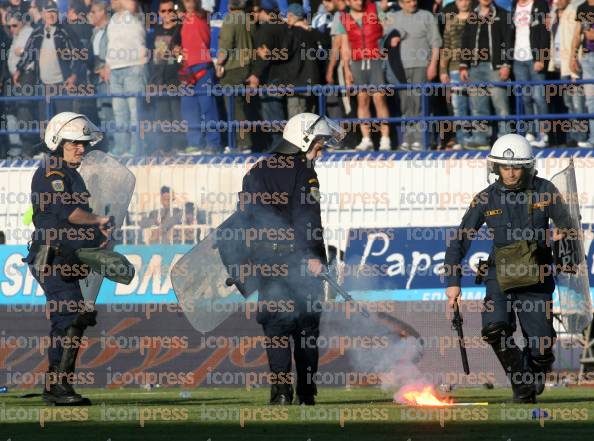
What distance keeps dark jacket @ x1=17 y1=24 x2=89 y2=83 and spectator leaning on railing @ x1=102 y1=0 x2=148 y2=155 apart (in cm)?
42

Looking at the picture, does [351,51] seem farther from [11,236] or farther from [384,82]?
[11,236]

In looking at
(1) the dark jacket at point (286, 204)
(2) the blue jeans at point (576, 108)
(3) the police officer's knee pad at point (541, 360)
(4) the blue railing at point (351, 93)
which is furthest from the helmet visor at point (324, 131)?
(2) the blue jeans at point (576, 108)

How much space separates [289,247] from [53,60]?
33.2 ft

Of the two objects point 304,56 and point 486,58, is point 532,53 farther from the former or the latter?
point 304,56

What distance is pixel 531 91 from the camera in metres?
20.9

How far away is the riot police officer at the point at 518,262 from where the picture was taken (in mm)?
13398

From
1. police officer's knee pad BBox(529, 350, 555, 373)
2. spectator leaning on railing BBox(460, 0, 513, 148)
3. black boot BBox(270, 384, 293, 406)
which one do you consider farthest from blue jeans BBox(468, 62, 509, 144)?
black boot BBox(270, 384, 293, 406)

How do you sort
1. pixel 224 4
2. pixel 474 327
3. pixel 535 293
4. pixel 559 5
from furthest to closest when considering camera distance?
pixel 224 4, pixel 559 5, pixel 474 327, pixel 535 293

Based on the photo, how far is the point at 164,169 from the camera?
2119cm

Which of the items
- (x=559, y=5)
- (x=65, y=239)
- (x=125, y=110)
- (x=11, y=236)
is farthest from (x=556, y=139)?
(x=65, y=239)

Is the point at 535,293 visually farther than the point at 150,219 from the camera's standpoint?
No

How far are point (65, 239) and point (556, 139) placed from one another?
31.0ft

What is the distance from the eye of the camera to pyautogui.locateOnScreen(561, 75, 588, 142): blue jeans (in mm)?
20703

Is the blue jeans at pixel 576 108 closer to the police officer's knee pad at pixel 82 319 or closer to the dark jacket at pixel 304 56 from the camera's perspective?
the dark jacket at pixel 304 56
